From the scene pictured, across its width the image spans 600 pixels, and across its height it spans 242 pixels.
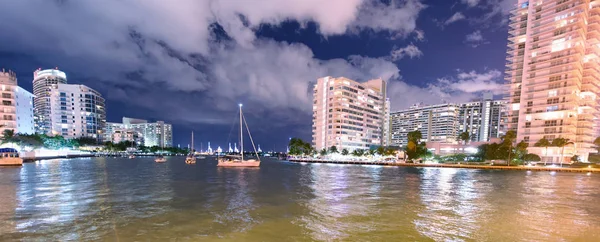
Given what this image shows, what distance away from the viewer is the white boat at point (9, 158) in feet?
225

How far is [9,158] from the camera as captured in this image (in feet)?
227

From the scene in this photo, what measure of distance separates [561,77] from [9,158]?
7650 inches

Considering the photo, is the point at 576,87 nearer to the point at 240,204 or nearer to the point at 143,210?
the point at 240,204

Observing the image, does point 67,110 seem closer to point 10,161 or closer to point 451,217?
point 10,161

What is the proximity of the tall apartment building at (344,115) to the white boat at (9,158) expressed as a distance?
457ft

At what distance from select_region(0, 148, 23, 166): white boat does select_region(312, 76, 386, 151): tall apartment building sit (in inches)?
5483

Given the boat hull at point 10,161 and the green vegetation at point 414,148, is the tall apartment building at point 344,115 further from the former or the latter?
the boat hull at point 10,161

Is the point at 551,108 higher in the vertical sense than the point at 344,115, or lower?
lower

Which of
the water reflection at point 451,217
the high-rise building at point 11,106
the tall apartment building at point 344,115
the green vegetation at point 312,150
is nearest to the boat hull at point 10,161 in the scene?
the high-rise building at point 11,106

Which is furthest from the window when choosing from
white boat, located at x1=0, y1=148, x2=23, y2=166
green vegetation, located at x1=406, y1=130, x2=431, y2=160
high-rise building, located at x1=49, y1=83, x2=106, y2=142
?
high-rise building, located at x1=49, y1=83, x2=106, y2=142

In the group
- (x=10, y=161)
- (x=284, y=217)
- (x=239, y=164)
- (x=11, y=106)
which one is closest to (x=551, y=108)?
(x=239, y=164)

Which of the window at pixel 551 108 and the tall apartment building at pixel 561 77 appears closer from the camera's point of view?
the tall apartment building at pixel 561 77

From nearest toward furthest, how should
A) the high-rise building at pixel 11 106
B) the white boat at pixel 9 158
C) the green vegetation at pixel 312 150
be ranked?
the white boat at pixel 9 158 → the high-rise building at pixel 11 106 → the green vegetation at pixel 312 150

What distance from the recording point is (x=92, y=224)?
16.9 metres
